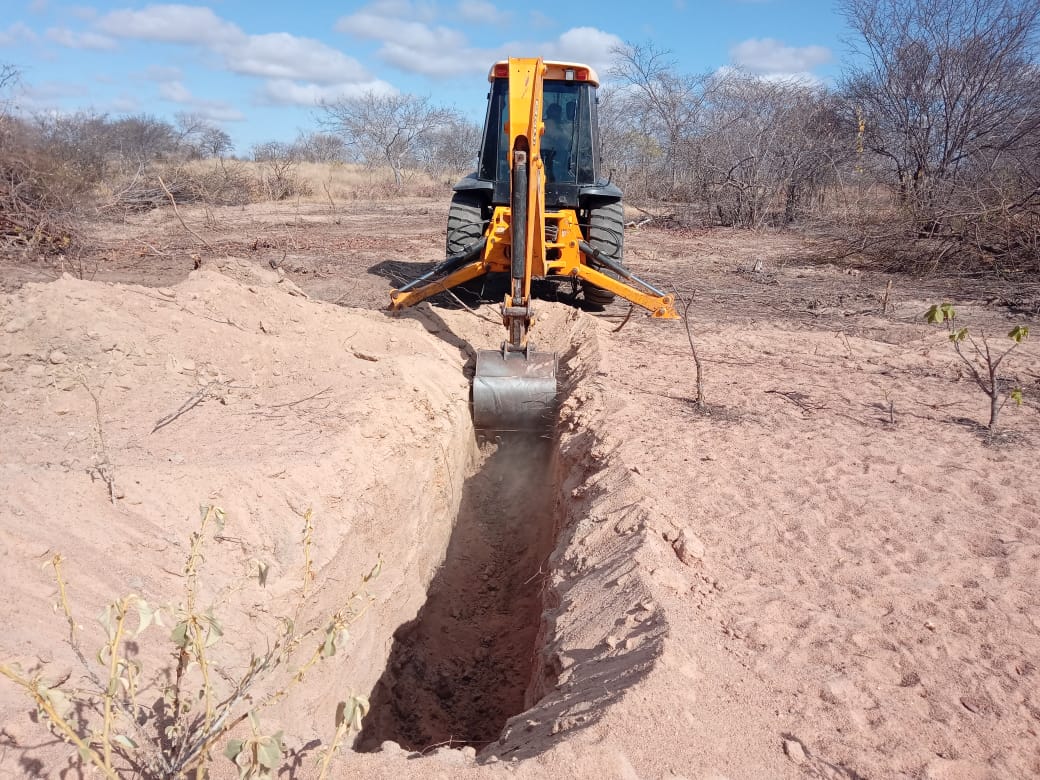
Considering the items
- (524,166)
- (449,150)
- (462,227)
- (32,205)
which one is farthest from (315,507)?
(449,150)

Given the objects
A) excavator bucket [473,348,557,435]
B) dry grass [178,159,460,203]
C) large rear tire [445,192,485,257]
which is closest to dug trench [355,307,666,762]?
excavator bucket [473,348,557,435]

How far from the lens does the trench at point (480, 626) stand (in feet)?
12.6

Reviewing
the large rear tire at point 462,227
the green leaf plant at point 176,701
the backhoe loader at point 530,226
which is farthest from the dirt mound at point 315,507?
the large rear tire at point 462,227

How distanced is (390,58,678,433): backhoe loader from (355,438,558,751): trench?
592 millimetres

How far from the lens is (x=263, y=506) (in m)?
3.76

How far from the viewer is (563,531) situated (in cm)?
437

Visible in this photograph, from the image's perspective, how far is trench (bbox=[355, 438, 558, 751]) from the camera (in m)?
3.86

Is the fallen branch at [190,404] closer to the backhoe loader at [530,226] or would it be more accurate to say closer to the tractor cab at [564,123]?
the backhoe loader at [530,226]

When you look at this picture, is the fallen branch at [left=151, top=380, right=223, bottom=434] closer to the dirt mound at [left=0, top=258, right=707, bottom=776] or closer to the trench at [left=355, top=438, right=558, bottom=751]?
the dirt mound at [left=0, top=258, right=707, bottom=776]

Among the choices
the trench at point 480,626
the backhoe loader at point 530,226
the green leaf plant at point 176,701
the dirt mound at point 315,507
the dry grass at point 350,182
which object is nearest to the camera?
the green leaf plant at point 176,701

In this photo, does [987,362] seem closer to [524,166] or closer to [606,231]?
[606,231]

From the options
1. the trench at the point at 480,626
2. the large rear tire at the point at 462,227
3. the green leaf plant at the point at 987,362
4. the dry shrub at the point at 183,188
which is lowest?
the trench at the point at 480,626

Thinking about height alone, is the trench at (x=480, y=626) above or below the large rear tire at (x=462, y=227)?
below

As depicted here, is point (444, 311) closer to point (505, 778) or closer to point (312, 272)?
point (312, 272)
